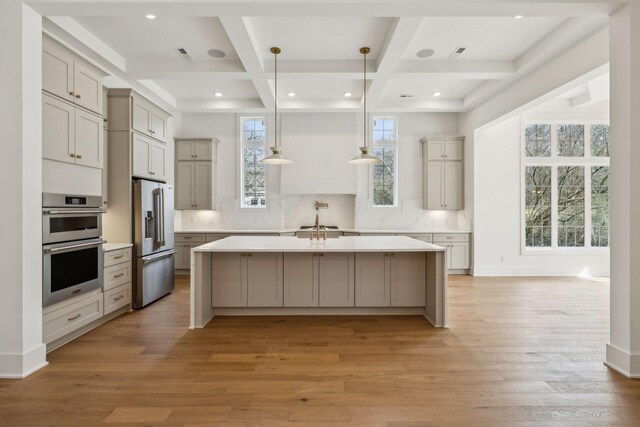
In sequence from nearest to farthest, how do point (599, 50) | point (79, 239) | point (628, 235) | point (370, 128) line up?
1. point (628, 235)
2. point (79, 239)
3. point (599, 50)
4. point (370, 128)

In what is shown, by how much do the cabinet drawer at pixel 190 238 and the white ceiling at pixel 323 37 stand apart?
2.44m

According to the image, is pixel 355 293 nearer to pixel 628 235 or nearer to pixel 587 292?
pixel 628 235

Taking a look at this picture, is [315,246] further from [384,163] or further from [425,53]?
[384,163]

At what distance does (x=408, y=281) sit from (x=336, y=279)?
794 millimetres

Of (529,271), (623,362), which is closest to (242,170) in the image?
(529,271)

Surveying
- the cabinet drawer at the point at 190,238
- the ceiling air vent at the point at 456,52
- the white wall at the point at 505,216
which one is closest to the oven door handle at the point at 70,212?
the cabinet drawer at the point at 190,238

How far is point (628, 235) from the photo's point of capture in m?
2.63

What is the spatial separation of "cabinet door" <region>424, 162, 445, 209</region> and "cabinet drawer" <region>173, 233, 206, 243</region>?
4168 millimetres

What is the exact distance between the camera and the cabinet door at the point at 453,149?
6.89m

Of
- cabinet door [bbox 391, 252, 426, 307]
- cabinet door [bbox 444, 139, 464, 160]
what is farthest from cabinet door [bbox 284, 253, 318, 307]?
cabinet door [bbox 444, 139, 464, 160]

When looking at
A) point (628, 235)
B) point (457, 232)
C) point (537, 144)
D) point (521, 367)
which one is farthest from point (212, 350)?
point (537, 144)

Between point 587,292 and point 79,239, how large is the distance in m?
6.34

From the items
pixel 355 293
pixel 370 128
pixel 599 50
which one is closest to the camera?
pixel 599 50

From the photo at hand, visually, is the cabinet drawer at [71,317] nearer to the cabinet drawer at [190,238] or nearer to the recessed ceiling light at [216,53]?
the cabinet drawer at [190,238]
